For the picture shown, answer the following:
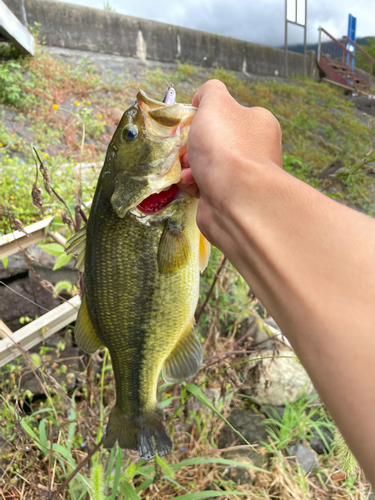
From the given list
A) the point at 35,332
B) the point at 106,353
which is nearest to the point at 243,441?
the point at 106,353

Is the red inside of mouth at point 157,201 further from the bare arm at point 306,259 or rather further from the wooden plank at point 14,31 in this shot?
the wooden plank at point 14,31

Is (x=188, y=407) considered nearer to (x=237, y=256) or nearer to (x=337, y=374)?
(x=237, y=256)

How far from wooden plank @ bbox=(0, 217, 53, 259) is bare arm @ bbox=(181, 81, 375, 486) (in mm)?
1721

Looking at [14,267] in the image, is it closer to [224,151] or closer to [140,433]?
[140,433]

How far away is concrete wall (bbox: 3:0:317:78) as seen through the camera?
7.94 m

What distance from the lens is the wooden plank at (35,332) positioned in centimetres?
232

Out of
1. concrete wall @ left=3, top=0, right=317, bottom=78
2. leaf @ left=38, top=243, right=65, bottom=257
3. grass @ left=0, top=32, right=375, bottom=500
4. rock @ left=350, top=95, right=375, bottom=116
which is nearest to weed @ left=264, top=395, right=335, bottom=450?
grass @ left=0, top=32, right=375, bottom=500

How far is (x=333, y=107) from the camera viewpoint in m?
12.3

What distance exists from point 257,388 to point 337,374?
100 inches

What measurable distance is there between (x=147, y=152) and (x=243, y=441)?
86.9 inches

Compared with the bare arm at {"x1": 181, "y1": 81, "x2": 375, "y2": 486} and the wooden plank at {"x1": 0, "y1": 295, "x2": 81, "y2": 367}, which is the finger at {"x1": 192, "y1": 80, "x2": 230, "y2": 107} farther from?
the wooden plank at {"x1": 0, "y1": 295, "x2": 81, "y2": 367}

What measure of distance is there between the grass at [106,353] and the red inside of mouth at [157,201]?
1.96 feet

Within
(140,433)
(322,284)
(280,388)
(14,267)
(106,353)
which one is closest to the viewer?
(322,284)

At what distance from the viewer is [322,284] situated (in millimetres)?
622
